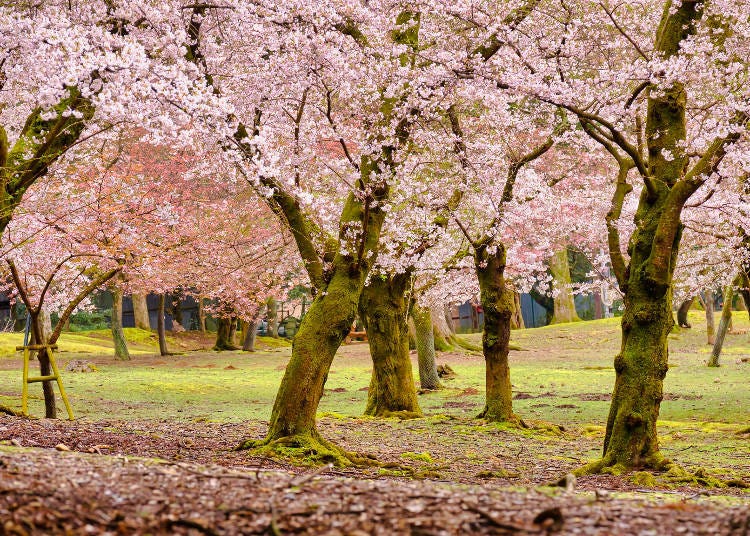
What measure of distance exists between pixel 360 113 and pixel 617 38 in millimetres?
4470

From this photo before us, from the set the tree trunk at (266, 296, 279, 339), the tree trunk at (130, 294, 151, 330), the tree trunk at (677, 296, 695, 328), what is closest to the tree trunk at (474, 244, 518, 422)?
the tree trunk at (677, 296, 695, 328)

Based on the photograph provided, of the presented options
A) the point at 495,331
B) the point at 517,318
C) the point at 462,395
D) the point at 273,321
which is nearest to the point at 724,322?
the point at 462,395

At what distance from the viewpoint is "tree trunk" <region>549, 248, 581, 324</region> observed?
41312mm

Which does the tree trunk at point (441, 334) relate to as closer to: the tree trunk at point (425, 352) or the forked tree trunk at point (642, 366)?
the tree trunk at point (425, 352)

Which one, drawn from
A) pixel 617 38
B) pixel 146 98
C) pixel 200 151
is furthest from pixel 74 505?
pixel 617 38

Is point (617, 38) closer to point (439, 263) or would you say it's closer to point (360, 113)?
point (360, 113)

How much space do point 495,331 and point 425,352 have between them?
736 centimetres

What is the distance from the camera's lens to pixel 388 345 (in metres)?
15.6

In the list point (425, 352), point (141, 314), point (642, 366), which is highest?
point (141, 314)

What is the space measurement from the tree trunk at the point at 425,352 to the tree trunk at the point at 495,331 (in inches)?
267

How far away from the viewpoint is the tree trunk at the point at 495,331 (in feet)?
48.2

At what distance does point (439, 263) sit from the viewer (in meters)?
19.1

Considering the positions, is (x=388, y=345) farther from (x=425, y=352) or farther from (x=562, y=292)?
(x=562, y=292)

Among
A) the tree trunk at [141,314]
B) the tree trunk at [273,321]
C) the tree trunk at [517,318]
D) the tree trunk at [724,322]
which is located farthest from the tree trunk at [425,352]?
the tree trunk at [141,314]
